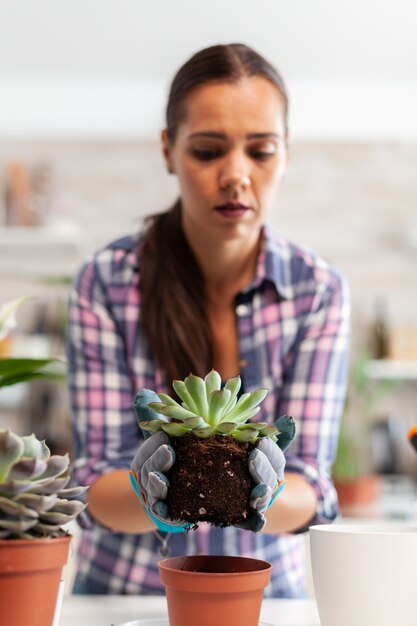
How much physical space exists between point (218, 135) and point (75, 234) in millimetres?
2645

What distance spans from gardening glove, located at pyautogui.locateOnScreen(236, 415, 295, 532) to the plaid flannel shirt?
0.57 meters

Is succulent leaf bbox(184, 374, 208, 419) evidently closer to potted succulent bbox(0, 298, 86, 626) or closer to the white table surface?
potted succulent bbox(0, 298, 86, 626)

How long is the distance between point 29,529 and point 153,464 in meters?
0.12

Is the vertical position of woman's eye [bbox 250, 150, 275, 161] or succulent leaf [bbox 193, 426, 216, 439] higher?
woman's eye [bbox 250, 150, 275, 161]

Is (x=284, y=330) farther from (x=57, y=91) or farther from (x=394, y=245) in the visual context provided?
(x=57, y=91)

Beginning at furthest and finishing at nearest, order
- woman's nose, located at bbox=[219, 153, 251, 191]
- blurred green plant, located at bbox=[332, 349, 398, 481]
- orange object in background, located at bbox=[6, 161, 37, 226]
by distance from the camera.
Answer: orange object in background, located at bbox=[6, 161, 37, 226] → blurred green plant, located at bbox=[332, 349, 398, 481] → woman's nose, located at bbox=[219, 153, 251, 191]

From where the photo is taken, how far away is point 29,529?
667mm

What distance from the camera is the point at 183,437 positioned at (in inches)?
28.4

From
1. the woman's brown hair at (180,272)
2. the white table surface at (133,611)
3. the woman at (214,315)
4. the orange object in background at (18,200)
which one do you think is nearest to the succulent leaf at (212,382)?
the white table surface at (133,611)

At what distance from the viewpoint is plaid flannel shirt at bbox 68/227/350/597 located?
1329 millimetres

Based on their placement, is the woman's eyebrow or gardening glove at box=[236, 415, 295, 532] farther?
the woman's eyebrow

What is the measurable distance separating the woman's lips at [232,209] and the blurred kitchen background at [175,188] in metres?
2.45

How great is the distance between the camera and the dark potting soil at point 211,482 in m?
0.70

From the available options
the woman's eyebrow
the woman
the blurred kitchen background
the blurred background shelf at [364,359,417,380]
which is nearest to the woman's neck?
the woman
